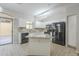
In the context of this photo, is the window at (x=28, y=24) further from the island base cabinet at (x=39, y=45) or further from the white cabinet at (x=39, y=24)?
the island base cabinet at (x=39, y=45)

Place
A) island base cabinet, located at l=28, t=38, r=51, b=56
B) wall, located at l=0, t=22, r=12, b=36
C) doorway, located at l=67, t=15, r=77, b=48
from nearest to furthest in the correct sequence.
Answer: wall, located at l=0, t=22, r=12, b=36 → doorway, located at l=67, t=15, r=77, b=48 → island base cabinet, located at l=28, t=38, r=51, b=56

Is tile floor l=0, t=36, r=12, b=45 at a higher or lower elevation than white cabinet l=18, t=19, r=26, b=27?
lower

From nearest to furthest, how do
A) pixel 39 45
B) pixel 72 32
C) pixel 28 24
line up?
pixel 28 24
pixel 72 32
pixel 39 45

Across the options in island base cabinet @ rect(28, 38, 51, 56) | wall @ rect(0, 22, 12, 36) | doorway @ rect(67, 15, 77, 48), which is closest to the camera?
wall @ rect(0, 22, 12, 36)

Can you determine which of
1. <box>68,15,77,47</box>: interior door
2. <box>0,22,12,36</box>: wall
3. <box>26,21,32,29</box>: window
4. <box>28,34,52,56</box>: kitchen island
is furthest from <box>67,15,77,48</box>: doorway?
<box>0,22,12,36</box>: wall

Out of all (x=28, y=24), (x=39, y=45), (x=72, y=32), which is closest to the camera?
(x=28, y=24)

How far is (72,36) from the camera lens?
7.33 ft

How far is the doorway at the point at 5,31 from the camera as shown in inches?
74.6

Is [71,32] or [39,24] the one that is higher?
[39,24]

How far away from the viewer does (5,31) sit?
1951 millimetres

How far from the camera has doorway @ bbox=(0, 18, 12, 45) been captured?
1.89m

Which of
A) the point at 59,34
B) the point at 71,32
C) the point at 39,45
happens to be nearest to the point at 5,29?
the point at 39,45

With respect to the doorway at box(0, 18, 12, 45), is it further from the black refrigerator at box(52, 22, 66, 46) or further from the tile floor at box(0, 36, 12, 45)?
the black refrigerator at box(52, 22, 66, 46)

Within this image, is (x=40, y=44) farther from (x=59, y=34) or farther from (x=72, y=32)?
(x=72, y=32)
